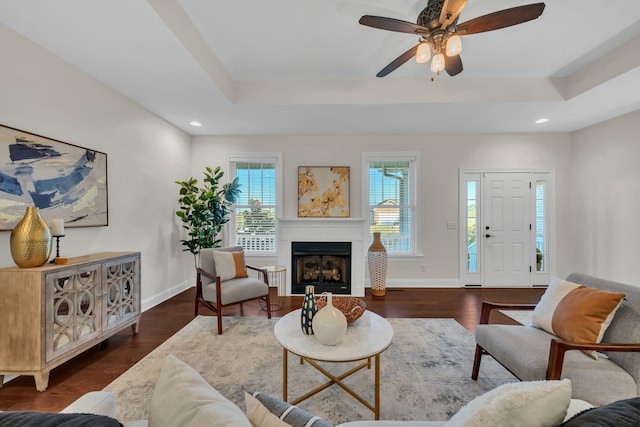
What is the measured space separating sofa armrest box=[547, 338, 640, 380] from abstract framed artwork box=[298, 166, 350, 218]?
10.9 ft

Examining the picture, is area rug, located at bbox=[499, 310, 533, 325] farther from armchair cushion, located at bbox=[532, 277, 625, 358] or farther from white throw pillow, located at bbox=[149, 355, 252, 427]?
white throw pillow, located at bbox=[149, 355, 252, 427]

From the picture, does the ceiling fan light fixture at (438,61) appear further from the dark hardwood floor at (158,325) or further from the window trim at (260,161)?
the window trim at (260,161)

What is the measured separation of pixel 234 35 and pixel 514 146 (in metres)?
4.57

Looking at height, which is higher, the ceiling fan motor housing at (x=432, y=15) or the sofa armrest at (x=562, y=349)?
the ceiling fan motor housing at (x=432, y=15)

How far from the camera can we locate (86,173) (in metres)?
2.68

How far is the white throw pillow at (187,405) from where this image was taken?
610mm

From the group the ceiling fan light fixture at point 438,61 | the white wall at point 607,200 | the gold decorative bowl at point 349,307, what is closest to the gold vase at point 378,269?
the gold decorative bowl at point 349,307

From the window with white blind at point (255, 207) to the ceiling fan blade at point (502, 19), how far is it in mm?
3420

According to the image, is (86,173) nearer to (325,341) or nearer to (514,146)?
(325,341)

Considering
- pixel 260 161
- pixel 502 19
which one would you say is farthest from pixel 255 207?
pixel 502 19

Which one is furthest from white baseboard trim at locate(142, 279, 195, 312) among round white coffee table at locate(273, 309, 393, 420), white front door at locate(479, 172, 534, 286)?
white front door at locate(479, 172, 534, 286)

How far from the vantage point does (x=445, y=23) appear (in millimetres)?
1842

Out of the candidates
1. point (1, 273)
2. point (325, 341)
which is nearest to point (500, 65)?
point (325, 341)

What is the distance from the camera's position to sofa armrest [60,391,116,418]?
0.85 metres
